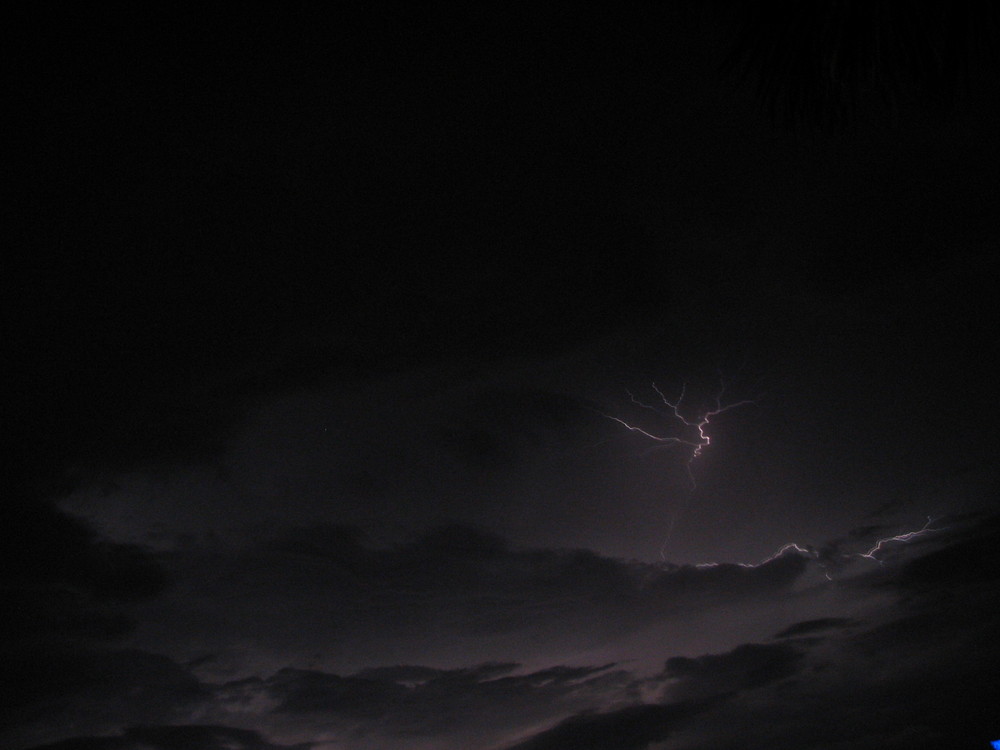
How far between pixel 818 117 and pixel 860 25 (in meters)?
0.21

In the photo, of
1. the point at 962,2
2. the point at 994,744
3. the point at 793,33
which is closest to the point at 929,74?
the point at 962,2

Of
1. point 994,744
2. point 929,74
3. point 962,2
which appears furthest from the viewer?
point 994,744

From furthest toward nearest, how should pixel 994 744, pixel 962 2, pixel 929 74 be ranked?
pixel 994 744 → pixel 929 74 → pixel 962 2

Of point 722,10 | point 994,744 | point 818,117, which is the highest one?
point 722,10

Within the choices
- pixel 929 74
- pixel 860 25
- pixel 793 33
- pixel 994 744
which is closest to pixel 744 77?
pixel 793 33

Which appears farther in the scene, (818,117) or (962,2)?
(818,117)

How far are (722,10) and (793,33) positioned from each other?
22 cm

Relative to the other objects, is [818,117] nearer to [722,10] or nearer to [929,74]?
[929,74]

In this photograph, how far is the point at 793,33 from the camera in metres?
1.49

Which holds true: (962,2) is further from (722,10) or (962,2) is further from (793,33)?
(722,10)

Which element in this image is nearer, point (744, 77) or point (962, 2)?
point (962, 2)

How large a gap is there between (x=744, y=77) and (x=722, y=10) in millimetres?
207

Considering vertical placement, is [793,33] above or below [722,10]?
below

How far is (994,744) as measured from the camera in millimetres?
7875
